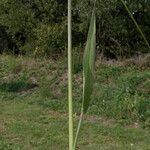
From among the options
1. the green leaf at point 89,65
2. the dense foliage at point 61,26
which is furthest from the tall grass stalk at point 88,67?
the dense foliage at point 61,26

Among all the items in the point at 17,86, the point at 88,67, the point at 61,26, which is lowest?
the point at 17,86

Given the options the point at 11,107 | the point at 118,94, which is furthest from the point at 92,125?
the point at 11,107

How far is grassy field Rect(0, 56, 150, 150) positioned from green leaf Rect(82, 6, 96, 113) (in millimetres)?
5041

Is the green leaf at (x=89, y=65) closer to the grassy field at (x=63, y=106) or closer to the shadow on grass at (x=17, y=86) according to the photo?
the grassy field at (x=63, y=106)

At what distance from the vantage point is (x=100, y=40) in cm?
1207

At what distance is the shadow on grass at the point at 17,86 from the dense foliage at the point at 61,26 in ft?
7.43

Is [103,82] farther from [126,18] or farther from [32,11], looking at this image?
[32,11]

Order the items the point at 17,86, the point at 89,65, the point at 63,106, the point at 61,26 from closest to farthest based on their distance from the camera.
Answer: the point at 89,65 → the point at 63,106 → the point at 17,86 → the point at 61,26

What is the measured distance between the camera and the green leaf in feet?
2.79

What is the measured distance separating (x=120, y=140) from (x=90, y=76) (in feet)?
17.7

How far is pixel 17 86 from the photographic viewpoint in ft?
31.8

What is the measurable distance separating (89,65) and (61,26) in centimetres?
1162

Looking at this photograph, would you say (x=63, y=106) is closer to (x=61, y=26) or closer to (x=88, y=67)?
(x=61, y=26)

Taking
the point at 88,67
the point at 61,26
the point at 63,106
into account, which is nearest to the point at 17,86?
the point at 63,106
